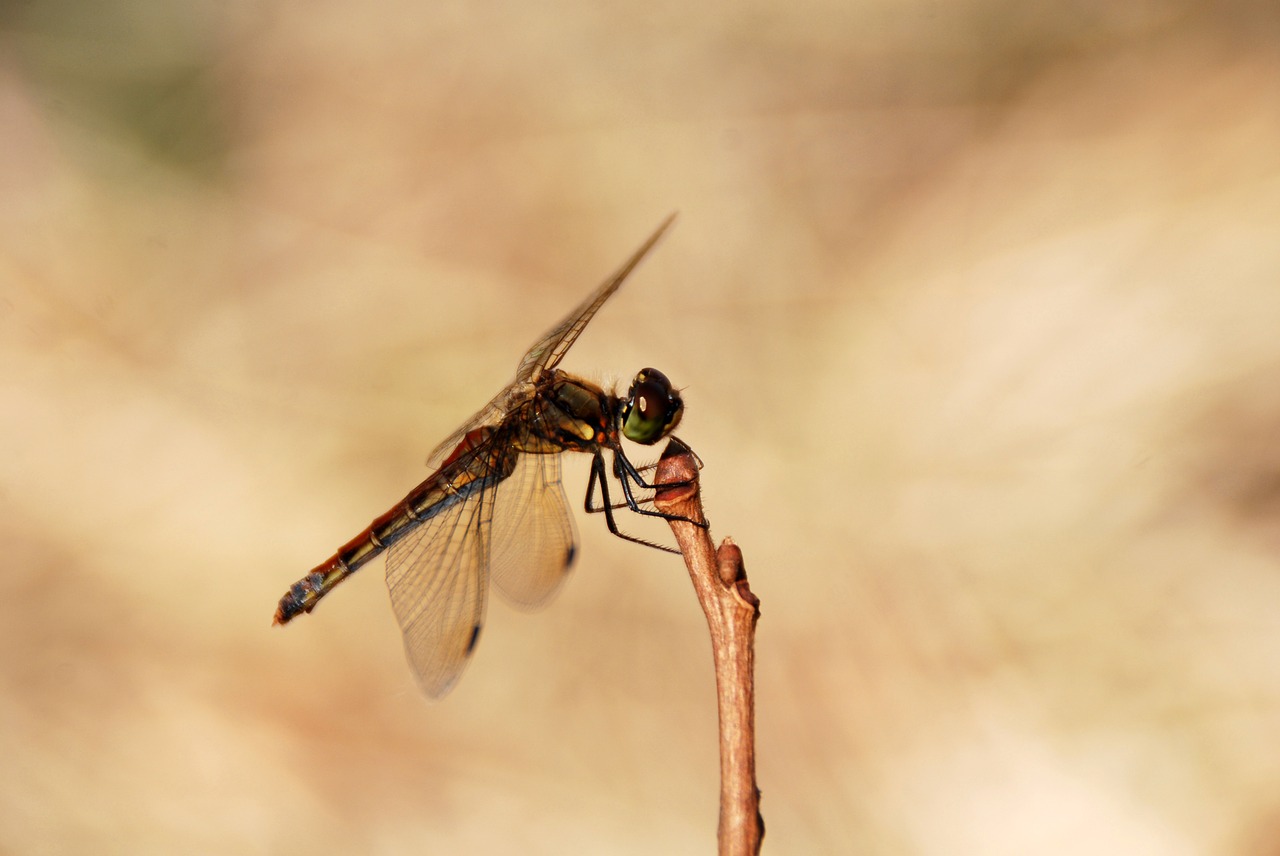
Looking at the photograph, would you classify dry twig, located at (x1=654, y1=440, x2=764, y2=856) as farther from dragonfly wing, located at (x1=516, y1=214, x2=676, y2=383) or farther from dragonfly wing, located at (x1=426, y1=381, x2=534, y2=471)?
dragonfly wing, located at (x1=426, y1=381, x2=534, y2=471)

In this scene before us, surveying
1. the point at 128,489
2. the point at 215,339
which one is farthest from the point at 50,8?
the point at 128,489

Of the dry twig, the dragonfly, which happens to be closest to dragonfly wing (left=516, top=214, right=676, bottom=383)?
the dragonfly

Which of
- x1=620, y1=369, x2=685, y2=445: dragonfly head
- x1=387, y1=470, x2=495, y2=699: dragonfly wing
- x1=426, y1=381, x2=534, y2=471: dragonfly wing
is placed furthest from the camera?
x1=426, y1=381, x2=534, y2=471: dragonfly wing

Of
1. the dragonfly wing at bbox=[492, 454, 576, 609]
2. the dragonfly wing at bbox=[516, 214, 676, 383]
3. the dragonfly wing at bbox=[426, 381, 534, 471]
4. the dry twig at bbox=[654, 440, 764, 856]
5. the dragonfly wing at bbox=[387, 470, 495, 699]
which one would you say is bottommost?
the dry twig at bbox=[654, 440, 764, 856]

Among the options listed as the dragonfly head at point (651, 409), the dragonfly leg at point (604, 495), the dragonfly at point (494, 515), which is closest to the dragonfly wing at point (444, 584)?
the dragonfly at point (494, 515)

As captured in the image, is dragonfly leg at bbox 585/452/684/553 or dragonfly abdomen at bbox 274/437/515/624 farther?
dragonfly abdomen at bbox 274/437/515/624

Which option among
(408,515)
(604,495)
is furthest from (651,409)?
(408,515)

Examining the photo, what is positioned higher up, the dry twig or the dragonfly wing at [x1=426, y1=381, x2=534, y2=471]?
the dragonfly wing at [x1=426, y1=381, x2=534, y2=471]

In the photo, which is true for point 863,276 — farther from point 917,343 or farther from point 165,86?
point 165,86
